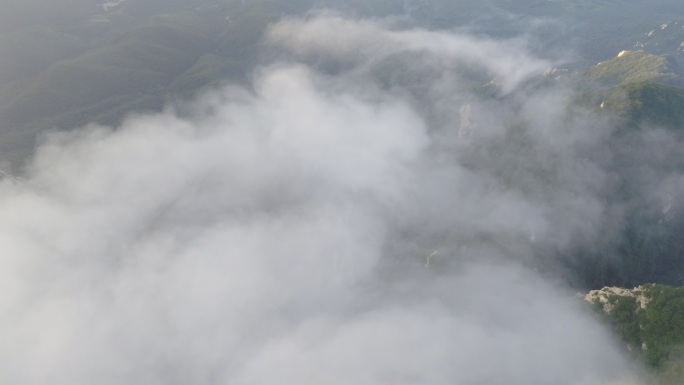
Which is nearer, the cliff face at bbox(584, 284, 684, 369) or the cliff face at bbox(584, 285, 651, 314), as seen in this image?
the cliff face at bbox(584, 284, 684, 369)

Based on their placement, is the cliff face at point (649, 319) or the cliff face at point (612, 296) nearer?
the cliff face at point (649, 319)

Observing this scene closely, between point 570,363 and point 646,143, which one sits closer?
point 570,363

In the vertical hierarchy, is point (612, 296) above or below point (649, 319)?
above

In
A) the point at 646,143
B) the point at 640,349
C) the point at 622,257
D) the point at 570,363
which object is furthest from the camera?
the point at 646,143

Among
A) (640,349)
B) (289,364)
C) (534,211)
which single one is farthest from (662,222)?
(289,364)

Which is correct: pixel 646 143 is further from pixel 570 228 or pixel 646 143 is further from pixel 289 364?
pixel 289 364

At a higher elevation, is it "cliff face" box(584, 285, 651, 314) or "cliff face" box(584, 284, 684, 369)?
"cliff face" box(584, 285, 651, 314)

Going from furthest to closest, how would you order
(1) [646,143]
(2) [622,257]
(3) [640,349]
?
(1) [646,143], (2) [622,257], (3) [640,349]

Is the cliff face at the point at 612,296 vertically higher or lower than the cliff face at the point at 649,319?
higher

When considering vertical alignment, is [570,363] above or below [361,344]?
below

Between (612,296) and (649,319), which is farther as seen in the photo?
(612,296)

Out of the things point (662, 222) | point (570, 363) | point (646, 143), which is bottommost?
point (662, 222)
